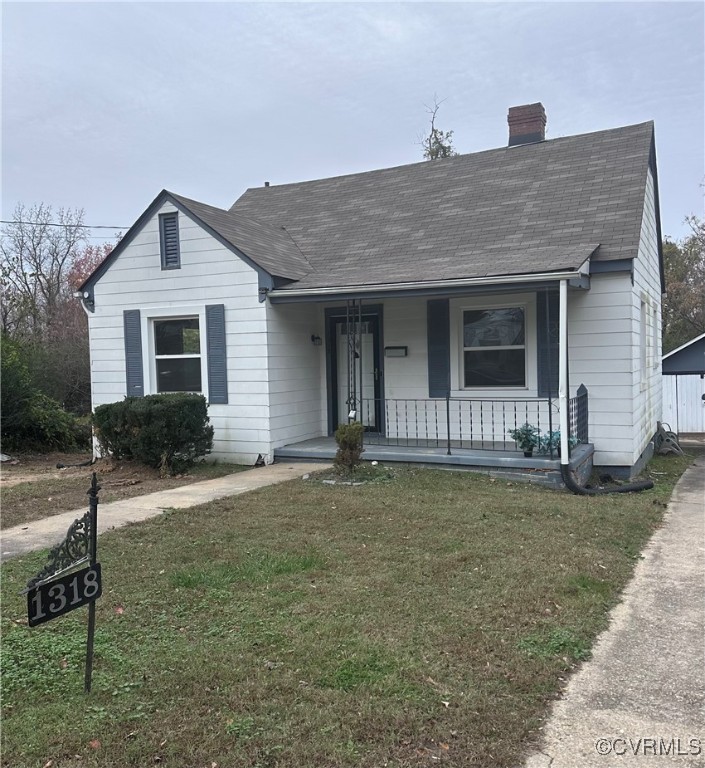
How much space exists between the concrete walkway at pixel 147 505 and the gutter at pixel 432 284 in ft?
8.29

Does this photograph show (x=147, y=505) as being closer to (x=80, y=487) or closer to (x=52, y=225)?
(x=80, y=487)

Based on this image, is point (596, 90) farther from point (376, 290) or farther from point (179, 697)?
point (179, 697)

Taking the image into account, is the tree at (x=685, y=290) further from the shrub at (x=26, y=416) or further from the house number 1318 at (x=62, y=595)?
the house number 1318 at (x=62, y=595)

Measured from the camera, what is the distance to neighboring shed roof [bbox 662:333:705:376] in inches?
632

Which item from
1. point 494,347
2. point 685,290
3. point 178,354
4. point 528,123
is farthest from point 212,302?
point 685,290

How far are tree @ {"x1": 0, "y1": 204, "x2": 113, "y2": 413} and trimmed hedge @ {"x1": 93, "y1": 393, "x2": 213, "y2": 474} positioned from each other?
10015 millimetres

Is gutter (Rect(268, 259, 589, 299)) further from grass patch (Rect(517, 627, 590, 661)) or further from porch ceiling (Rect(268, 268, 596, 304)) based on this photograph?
grass patch (Rect(517, 627, 590, 661))

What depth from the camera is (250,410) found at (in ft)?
32.7

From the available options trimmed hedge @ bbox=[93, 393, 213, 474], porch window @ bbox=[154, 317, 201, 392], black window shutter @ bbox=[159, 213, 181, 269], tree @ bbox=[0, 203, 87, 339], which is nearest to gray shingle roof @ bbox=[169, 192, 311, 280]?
black window shutter @ bbox=[159, 213, 181, 269]

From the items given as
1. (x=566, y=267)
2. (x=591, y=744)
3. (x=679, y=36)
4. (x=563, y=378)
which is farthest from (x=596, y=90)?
(x=591, y=744)

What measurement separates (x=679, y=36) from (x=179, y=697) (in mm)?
11977

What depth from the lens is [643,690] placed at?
3.21 m

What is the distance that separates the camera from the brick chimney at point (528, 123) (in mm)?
12969

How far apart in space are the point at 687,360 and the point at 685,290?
11431mm
